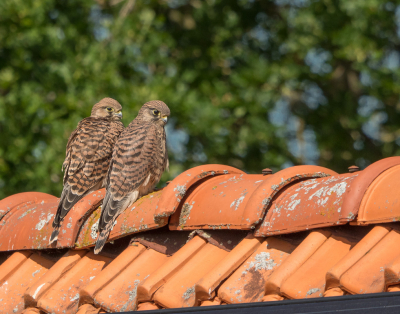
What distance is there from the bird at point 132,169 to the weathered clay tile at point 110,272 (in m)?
0.17

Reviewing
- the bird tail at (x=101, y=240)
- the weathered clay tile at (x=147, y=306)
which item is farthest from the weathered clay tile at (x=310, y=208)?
the bird tail at (x=101, y=240)

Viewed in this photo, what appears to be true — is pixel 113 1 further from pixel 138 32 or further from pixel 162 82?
pixel 162 82

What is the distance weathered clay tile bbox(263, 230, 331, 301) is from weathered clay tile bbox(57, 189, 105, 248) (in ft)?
4.05

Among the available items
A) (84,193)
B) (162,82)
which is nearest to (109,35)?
(162,82)

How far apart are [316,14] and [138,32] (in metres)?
2.55

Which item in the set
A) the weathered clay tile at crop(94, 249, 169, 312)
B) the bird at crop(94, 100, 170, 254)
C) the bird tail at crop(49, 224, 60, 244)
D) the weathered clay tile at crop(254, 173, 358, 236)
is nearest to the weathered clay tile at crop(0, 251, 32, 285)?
the bird tail at crop(49, 224, 60, 244)

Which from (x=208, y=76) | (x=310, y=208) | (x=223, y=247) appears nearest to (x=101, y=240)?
(x=223, y=247)

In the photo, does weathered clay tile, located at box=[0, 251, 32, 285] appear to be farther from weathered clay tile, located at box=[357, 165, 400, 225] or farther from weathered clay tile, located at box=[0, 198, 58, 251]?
weathered clay tile, located at box=[357, 165, 400, 225]

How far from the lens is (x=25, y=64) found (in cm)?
694

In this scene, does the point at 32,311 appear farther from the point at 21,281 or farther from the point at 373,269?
the point at 373,269

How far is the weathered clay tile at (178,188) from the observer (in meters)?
2.34

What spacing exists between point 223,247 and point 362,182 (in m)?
0.63

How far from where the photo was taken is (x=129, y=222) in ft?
8.46

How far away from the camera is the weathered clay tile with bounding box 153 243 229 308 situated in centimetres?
196
